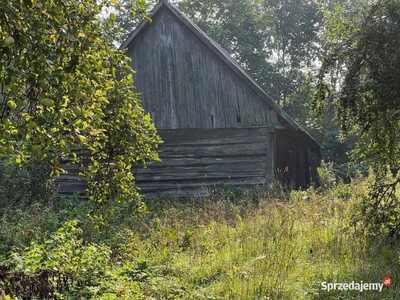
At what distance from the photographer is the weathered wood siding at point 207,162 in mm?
12156

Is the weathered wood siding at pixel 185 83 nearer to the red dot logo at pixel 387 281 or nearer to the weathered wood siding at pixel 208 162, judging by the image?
the weathered wood siding at pixel 208 162

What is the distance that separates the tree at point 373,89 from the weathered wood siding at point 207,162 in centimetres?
502

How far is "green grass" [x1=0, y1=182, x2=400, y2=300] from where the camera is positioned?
4664mm

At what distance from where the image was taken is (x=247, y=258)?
5.64 metres

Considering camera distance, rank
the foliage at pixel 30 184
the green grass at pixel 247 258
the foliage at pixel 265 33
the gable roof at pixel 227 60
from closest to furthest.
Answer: the green grass at pixel 247 258 < the gable roof at pixel 227 60 < the foliage at pixel 30 184 < the foliage at pixel 265 33

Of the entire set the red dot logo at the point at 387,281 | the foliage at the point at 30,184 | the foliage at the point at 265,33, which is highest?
the foliage at the point at 265,33

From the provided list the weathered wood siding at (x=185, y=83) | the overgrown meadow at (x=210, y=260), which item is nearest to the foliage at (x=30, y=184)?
the weathered wood siding at (x=185, y=83)

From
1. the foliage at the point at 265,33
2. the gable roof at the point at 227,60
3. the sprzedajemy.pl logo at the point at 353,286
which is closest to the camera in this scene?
the sprzedajemy.pl logo at the point at 353,286

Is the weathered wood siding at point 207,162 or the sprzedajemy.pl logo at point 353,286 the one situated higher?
the weathered wood siding at point 207,162

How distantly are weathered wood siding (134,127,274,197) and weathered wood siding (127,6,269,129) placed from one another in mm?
549

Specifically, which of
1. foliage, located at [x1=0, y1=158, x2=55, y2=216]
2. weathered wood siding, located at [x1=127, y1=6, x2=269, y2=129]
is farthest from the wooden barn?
foliage, located at [x1=0, y1=158, x2=55, y2=216]

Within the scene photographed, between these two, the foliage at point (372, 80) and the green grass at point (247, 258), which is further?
the foliage at point (372, 80)

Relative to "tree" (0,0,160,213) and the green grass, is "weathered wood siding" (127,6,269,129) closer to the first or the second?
the green grass

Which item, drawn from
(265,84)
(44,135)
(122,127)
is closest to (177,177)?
(122,127)
